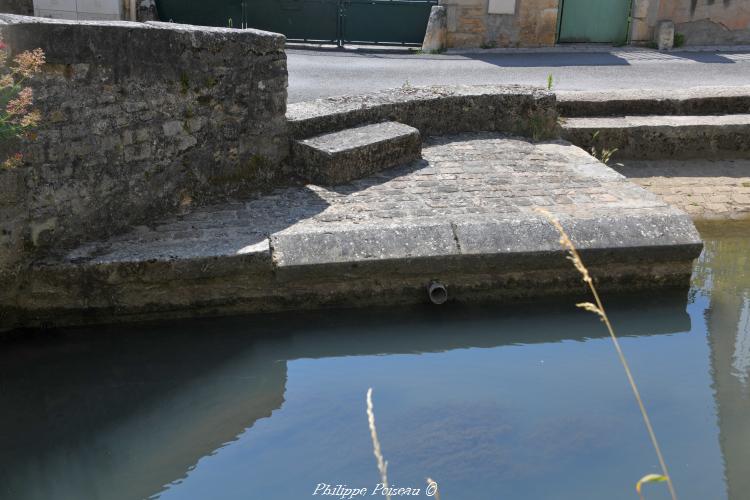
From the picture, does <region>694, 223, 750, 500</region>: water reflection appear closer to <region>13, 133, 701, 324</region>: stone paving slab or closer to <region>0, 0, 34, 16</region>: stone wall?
<region>13, 133, 701, 324</region>: stone paving slab

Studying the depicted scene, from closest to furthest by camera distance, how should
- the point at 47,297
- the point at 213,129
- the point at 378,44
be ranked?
1. the point at 47,297
2. the point at 213,129
3. the point at 378,44

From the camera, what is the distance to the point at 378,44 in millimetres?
16094

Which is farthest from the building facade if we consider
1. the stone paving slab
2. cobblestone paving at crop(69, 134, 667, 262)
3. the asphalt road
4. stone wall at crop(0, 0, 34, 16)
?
the stone paving slab

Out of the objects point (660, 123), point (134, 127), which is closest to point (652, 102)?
point (660, 123)

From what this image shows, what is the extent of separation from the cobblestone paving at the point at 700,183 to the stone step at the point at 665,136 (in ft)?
0.33

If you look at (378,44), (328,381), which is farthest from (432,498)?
(378,44)

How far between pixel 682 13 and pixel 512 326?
12.9m

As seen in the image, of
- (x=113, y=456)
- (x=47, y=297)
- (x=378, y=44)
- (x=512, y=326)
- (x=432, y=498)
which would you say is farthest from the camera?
(x=378, y=44)

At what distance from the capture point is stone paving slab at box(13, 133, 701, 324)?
5.10 meters

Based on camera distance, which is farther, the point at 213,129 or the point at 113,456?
the point at 213,129

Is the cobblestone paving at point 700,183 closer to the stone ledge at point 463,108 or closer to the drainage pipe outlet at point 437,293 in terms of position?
the stone ledge at point 463,108

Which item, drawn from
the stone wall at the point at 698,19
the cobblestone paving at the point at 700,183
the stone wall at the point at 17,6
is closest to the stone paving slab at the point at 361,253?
the cobblestone paving at the point at 700,183

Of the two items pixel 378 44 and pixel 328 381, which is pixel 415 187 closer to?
pixel 328 381

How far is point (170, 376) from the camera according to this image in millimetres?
4781
